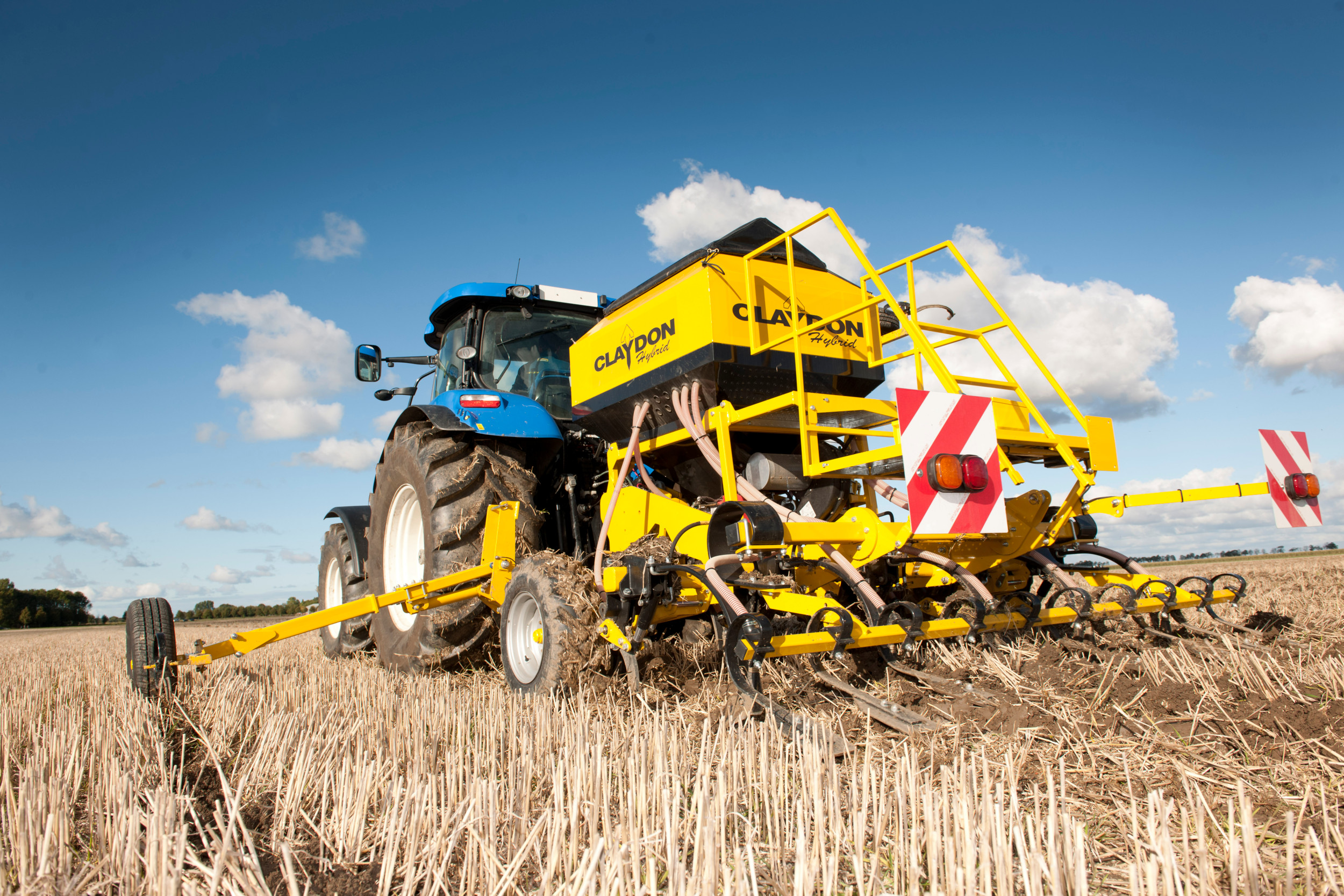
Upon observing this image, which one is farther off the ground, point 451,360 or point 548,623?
point 451,360

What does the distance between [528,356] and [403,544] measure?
162cm

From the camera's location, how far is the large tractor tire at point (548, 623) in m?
3.41

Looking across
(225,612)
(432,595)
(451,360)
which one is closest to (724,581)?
(432,595)

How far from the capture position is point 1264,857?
168cm

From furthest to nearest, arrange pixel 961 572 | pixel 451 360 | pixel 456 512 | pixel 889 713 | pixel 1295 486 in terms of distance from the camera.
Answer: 1. pixel 451 360
2. pixel 456 512
3. pixel 1295 486
4. pixel 961 572
5. pixel 889 713

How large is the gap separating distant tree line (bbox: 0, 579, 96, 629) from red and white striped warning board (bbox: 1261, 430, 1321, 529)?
96.7 feet

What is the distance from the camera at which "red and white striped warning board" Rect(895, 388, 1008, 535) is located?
9.20ft

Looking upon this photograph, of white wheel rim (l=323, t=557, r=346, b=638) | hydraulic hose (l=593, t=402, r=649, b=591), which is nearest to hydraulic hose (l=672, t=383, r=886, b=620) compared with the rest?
hydraulic hose (l=593, t=402, r=649, b=591)

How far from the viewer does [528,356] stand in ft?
18.2

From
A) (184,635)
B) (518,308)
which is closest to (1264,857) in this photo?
(518,308)

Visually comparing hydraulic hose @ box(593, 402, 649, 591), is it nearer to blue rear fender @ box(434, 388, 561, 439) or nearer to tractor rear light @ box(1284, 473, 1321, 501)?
blue rear fender @ box(434, 388, 561, 439)

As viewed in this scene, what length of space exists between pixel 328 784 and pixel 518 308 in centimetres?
386

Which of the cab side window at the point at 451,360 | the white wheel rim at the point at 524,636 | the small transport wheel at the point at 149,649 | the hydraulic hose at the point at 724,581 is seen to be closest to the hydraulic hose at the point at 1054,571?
the hydraulic hose at the point at 724,581

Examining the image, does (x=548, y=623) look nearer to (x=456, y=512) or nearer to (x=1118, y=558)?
(x=456, y=512)
